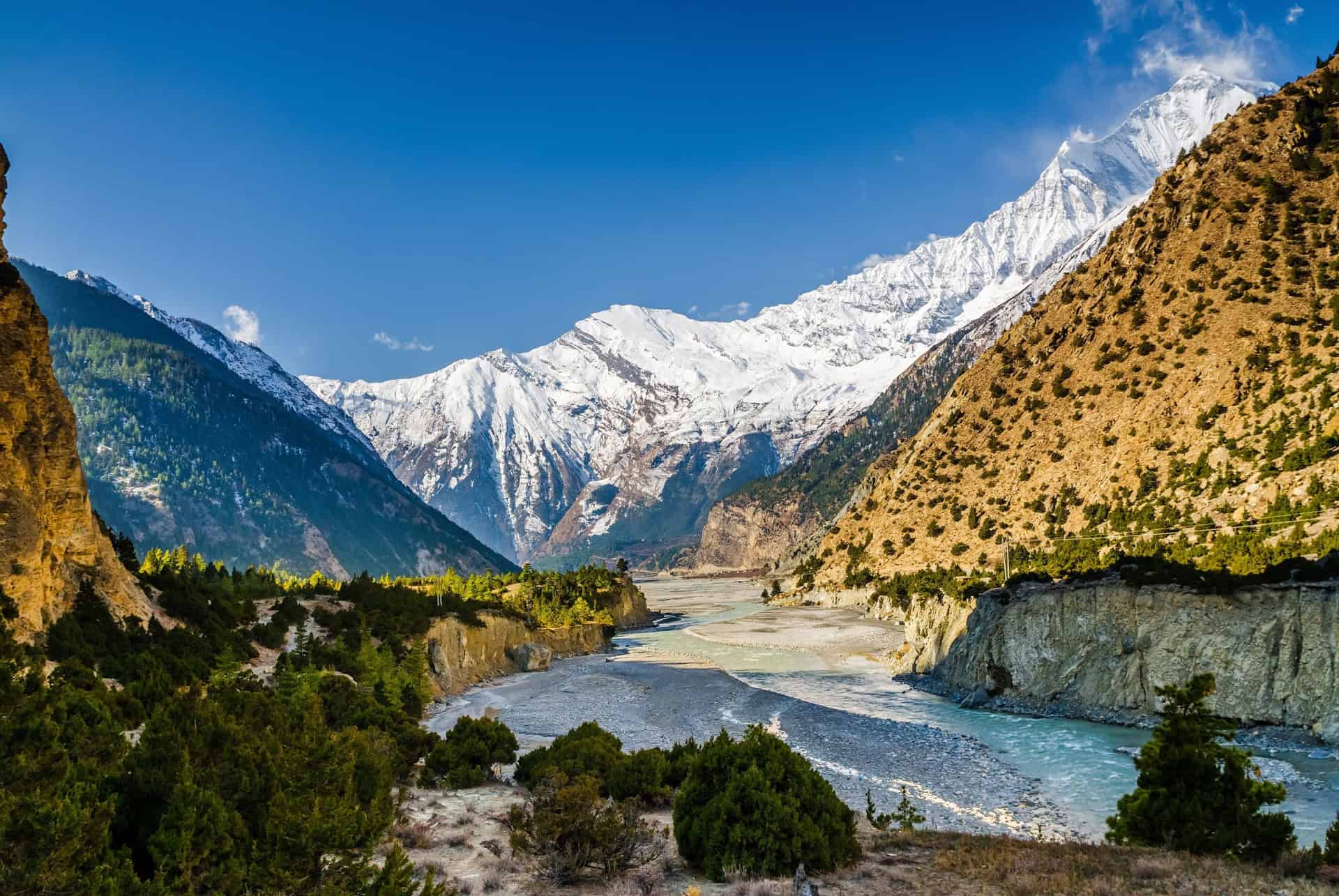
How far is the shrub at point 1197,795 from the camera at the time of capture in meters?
12.5

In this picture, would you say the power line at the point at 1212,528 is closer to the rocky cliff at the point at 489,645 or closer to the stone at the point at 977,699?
the stone at the point at 977,699

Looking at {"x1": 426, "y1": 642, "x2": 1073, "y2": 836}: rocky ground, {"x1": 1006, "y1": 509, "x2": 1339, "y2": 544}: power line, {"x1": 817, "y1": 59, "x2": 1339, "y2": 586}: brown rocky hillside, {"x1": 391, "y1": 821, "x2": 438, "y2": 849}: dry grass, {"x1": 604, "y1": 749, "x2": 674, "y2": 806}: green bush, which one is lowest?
{"x1": 426, "y1": 642, "x2": 1073, "y2": 836}: rocky ground

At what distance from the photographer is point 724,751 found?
48.8 ft

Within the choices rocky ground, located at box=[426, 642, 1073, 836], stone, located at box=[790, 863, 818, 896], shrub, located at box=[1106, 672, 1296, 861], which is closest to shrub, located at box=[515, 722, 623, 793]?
rocky ground, located at box=[426, 642, 1073, 836]

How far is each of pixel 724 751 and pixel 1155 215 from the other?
9423cm

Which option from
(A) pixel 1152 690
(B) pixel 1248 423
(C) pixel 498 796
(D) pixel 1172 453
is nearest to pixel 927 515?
(D) pixel 1172 453

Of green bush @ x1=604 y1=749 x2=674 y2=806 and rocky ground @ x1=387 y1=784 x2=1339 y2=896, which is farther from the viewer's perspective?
green bush @ x1=604 y1=749 x2=674 y2=806

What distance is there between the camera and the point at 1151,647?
32906 mm

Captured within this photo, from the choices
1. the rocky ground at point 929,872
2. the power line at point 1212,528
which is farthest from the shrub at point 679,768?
the power line at point 1212,528

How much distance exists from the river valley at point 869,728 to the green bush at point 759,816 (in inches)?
351

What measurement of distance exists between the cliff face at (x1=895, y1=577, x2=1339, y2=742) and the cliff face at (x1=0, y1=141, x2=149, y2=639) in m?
42.1

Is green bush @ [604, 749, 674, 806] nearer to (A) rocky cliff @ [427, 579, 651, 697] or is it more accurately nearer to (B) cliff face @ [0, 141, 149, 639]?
(B) cliff face @ [0, 141, 149, 639]

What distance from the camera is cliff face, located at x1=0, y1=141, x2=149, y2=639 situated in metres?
24.8

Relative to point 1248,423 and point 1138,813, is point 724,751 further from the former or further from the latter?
point 1248,423
